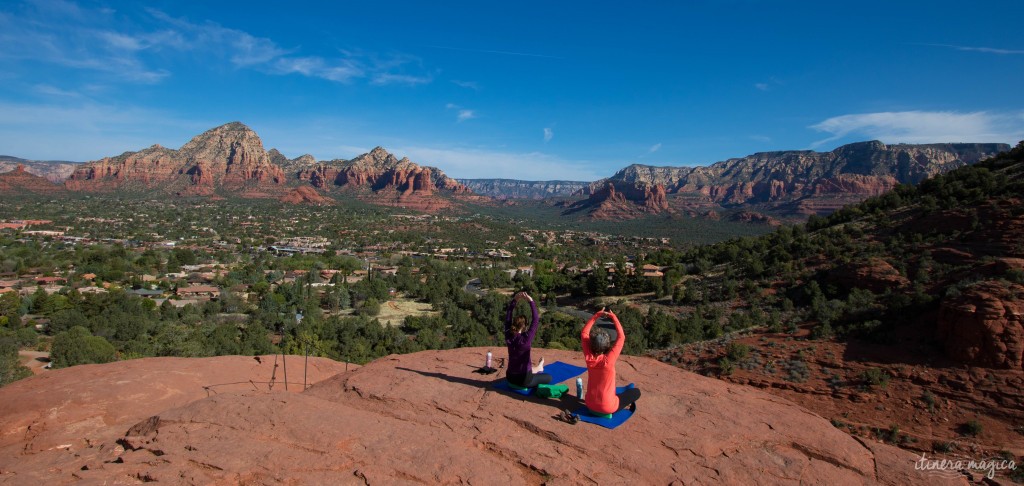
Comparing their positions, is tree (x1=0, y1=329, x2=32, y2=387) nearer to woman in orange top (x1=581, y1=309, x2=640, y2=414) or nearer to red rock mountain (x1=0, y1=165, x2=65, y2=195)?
woman in orange top (x1=581, y1=309, x2=640, y2=414)

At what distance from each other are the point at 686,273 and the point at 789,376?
32892 millimetres

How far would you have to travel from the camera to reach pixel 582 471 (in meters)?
5.34

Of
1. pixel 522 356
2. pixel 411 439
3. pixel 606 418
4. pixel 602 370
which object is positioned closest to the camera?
pixel 411 439

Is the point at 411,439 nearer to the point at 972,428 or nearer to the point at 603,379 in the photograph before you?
the point at 603,379

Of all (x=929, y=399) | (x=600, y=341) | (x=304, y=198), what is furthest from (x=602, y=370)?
Answer: (x=304, y=198)

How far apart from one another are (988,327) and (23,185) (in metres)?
244

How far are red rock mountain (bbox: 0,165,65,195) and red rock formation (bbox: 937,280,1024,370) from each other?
758ft

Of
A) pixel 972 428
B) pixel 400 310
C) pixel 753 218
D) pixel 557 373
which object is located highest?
pixel 557 373

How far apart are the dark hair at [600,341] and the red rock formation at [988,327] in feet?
58.9

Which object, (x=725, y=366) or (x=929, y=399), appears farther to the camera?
(x=725, y=366)

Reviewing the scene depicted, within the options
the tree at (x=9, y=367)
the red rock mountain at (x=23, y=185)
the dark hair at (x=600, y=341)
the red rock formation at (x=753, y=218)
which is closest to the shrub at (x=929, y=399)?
the dark hair at (x=600, y=341)

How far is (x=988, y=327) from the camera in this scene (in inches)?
658

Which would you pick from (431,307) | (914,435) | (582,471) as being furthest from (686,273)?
(582,471)

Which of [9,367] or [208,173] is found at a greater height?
[208,173]
